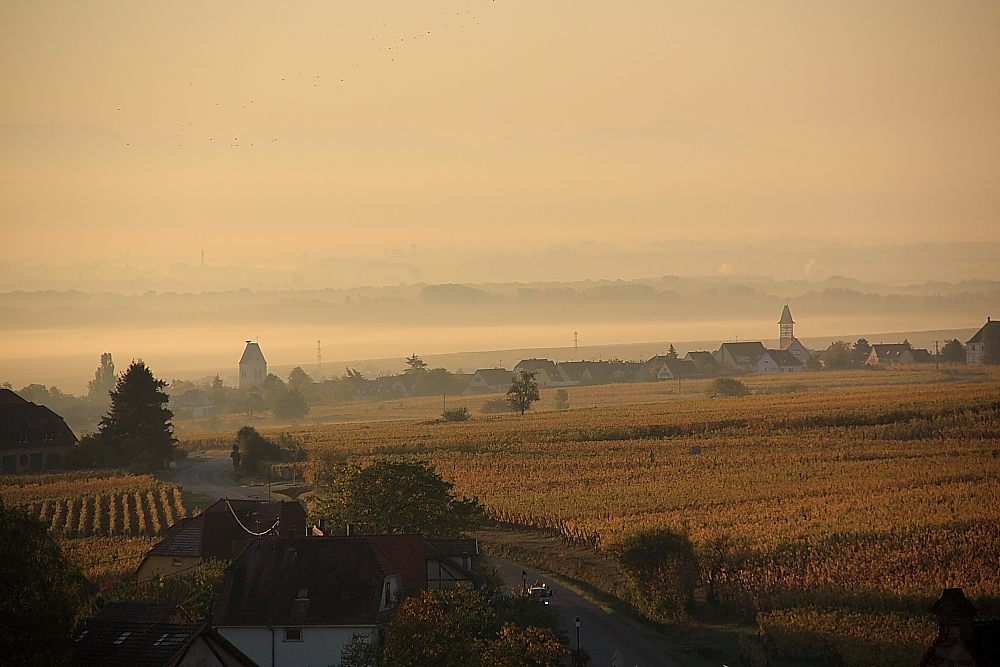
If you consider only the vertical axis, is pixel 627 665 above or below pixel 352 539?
below

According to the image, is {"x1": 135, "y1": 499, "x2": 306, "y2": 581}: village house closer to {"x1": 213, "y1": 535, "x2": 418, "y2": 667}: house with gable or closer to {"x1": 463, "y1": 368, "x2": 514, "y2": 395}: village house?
{"x1": 213, "y1": 535, "x2": 418, "y2": 667}: house with gable

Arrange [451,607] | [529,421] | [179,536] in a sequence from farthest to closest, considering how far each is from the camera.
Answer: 1. [529,421]
2. [179,536]
3. [451,607]

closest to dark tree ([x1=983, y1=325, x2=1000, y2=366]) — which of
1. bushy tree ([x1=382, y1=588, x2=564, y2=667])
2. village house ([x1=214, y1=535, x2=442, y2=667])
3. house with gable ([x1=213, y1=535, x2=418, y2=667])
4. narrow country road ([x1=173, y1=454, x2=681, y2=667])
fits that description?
narrow country road ([x1=173, y1=454, x2=681, y2=667])

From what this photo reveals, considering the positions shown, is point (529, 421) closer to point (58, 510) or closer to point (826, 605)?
point (58, 510)

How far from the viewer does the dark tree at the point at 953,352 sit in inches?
7362

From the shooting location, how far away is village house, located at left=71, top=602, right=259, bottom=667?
21906 millimetres

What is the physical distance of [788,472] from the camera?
6806 cm

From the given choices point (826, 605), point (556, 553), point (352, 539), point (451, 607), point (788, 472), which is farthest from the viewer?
point (788, 472)

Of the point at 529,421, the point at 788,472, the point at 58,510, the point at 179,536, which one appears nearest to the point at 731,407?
the point at 529,421

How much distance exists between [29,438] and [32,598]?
2704 inches

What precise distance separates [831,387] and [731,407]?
155 ft

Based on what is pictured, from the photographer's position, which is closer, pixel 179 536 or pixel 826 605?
pixel 826 605

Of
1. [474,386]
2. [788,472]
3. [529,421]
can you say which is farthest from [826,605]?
[474,386]

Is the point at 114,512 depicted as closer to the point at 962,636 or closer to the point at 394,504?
the point at 394,504
